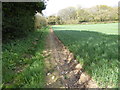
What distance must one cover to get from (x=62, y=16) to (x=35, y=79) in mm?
66952

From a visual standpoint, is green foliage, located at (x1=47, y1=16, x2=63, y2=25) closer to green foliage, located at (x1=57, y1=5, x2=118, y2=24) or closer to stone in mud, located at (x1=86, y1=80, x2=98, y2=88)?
green foliage, located at (x1=57, y1=5, x2=118, y2=24)

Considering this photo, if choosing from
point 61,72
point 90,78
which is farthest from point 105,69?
point 61,72

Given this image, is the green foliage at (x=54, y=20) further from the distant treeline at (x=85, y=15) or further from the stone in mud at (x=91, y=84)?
the stone in mud at (x=91, y=84)

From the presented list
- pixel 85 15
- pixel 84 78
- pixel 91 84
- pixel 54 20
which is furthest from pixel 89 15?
pixel 91 84

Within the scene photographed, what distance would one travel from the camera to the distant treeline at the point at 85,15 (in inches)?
2185

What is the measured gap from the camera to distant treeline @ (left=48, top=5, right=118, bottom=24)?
55500 millimetres

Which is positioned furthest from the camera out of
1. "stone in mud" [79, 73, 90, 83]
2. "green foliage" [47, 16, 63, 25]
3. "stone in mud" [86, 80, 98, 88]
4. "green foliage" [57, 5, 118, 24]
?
"green foliage" [47, 16, 63, 25]

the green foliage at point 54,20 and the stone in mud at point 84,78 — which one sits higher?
the green foliage at point 54,20

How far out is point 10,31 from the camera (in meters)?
7.93

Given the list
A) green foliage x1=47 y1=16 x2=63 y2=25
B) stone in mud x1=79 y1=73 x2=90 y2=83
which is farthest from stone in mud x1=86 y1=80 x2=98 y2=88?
green foliage x1=47 y1=16 x2=63 y2=25

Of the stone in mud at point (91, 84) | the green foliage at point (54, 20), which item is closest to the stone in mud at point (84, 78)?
the stone in mud at point (91, 84)

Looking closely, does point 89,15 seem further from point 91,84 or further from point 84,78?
point 91,84

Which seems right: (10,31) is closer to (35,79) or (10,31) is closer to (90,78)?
(35,79)

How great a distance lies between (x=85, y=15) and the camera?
58.4 meters
